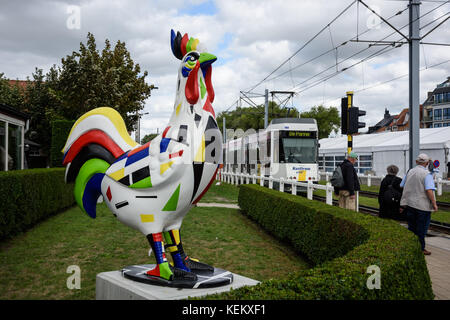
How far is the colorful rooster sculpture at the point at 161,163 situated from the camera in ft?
12.0

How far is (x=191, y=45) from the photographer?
392 cm

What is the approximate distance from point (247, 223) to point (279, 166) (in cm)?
670

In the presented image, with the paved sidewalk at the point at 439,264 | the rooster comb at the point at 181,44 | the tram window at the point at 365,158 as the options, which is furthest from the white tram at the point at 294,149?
the rooster comb at the point at 181,44

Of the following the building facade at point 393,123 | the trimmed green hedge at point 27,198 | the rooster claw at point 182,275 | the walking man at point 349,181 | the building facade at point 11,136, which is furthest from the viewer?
the building facade at point 393,123

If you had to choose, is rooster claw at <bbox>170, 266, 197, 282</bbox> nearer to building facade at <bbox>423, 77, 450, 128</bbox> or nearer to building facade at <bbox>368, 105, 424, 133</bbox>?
building facade at <bbox>423, 77, 450, 128</bbox>

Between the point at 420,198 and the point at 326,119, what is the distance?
2002 inches

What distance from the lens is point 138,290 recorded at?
12.4 feet

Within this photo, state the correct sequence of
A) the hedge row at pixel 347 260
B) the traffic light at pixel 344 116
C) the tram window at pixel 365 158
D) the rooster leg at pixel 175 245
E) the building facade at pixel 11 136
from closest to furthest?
1. the hedge row at pixel 347 260
2. the rooster leg at pixel 175 245
3. the traffic light at pixel 344 116
4. the building facade at pixel 11 136
5. the tram window at pixel 365 158

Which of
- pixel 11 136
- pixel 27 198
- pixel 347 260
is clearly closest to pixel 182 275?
pixel 347 260

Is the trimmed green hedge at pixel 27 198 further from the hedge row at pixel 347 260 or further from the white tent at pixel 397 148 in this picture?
the white tent at pixel 397 148

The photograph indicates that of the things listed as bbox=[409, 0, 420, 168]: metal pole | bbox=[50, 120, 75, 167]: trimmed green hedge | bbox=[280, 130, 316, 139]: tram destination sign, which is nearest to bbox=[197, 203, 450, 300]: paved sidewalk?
bbox=[409, 0, 420, 168]: metal pole

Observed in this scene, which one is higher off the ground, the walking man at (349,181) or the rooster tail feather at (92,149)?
the rooster tail feather at (92,149)

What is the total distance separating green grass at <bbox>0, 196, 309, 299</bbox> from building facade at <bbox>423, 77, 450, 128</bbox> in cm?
6163

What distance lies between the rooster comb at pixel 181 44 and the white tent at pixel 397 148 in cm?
2032
